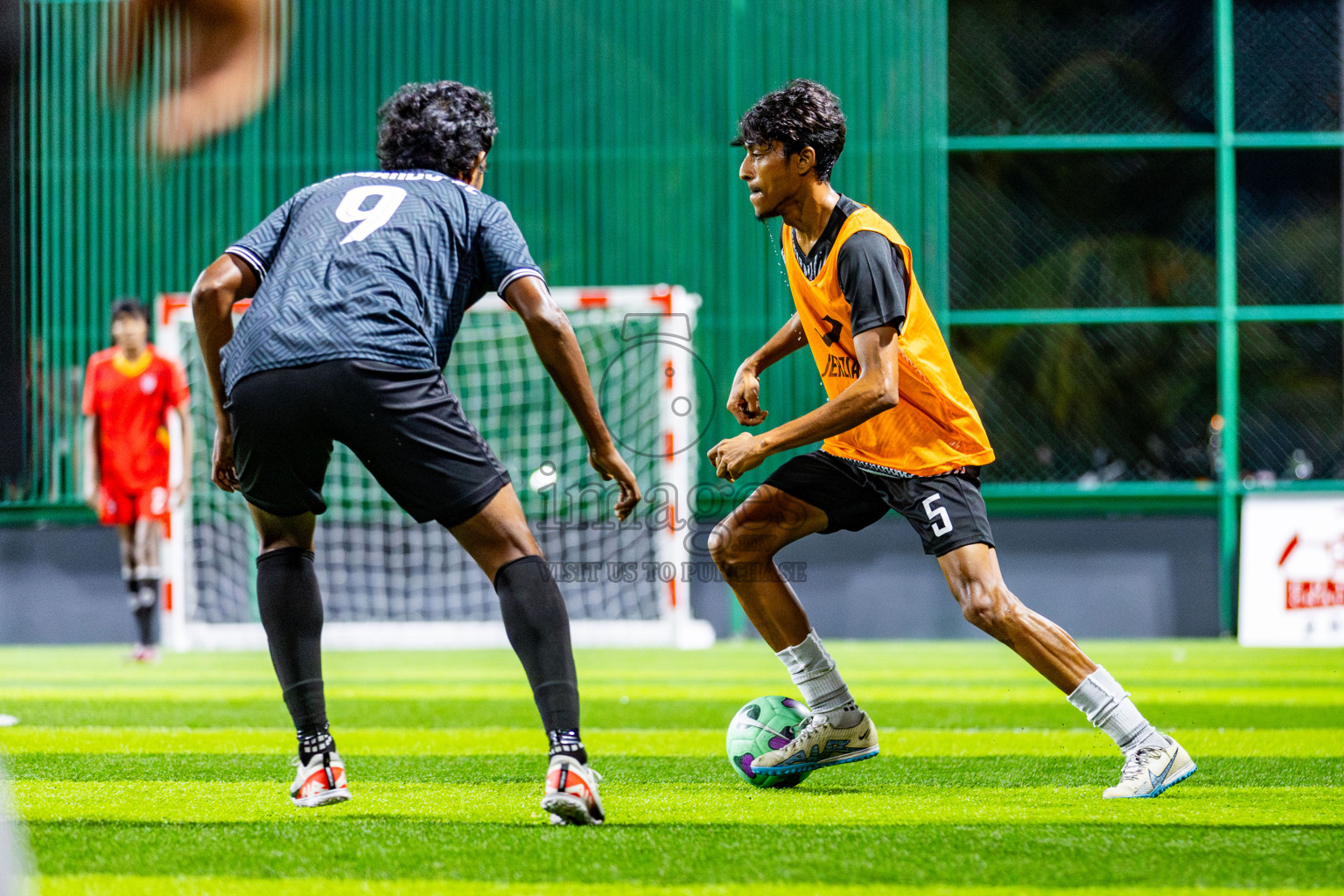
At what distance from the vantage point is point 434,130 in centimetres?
385

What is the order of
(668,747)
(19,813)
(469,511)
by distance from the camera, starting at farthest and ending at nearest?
(668,747), (19,813), (469,511)

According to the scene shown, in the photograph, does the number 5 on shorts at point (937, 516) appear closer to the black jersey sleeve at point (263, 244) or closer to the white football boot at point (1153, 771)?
the white football boot at point (1153, 771)

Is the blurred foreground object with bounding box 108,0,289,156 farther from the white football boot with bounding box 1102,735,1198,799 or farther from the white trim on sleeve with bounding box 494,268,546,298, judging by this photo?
the white football boot with bounding box 1102,735,1198,799

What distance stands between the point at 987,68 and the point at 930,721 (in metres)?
9.27

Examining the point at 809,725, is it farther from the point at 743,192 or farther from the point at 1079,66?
the point at 1079,66

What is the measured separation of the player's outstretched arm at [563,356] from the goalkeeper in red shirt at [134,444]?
7.26 m

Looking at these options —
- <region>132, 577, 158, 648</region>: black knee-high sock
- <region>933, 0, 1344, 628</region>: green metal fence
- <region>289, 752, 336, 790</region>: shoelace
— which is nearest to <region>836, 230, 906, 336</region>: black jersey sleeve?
<region>289, 752, 336, 790</region>: shoelace

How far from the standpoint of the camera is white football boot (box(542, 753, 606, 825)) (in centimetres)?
350

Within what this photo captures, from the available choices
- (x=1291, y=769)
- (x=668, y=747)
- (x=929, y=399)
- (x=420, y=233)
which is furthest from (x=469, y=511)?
(x=1291, y=769)

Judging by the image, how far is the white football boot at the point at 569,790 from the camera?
138 inches

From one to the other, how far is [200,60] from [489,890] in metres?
12.2

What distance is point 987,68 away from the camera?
46.8 feet

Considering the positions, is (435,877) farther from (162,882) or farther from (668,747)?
(668,747)

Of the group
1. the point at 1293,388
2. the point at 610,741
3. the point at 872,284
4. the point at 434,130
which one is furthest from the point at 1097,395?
the point at 434,130
